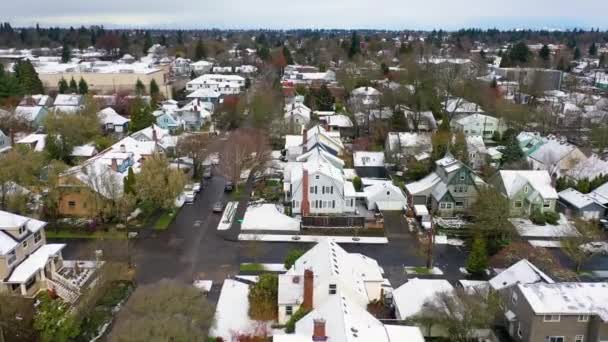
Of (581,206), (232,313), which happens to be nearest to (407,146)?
(581,206)

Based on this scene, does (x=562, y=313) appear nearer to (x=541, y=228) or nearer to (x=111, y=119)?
(x=541, y=228)

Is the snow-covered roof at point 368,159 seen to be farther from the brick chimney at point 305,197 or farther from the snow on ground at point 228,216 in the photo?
Result: the snow on ground at point 228,216

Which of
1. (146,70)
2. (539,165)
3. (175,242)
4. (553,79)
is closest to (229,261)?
(175,242)

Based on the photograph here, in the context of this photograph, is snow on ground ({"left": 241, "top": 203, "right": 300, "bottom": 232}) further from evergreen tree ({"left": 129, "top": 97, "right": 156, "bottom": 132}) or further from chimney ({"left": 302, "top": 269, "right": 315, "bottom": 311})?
evergreen tree ({"left": 129, "top": 97, "right": 156, "bottom": 132})

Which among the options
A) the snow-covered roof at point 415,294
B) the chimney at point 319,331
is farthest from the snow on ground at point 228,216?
the chimney at point 319,331

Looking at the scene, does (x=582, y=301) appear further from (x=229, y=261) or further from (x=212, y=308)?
(x=229, y=261)

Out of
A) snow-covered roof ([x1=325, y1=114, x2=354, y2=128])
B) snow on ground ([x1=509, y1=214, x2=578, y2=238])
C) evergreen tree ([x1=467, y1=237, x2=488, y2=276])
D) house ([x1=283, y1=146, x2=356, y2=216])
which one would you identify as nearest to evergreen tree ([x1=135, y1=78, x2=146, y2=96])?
snow-covered roof ([x1=325, y1=114, x2=354, y2=128])
